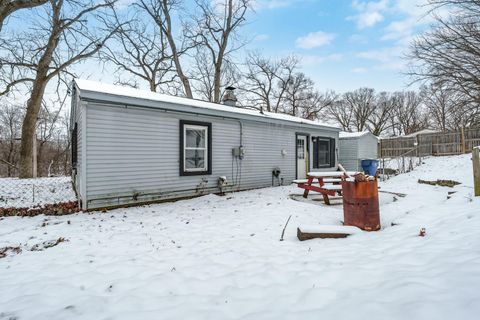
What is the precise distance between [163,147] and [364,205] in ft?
17.4

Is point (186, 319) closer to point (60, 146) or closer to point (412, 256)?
point (412, 256)

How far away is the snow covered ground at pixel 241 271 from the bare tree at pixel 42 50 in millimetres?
10719

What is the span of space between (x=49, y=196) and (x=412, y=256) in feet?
32.0

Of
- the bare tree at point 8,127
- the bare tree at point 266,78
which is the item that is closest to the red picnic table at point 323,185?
the bare tree at point 266,78

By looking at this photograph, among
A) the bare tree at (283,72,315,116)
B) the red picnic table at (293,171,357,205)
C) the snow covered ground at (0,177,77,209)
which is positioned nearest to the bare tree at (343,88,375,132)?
the bare tree at (283,72,315,116)

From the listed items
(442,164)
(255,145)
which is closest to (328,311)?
(255,145)

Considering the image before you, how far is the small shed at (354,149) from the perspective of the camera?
640 inches

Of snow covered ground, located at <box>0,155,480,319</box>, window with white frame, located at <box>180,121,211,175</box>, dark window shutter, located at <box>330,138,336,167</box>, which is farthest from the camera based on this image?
dark window shutter, located at <box>330,138,336,167</box>

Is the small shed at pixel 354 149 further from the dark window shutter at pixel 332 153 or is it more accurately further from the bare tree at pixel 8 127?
the bare tree at pixel 8 127

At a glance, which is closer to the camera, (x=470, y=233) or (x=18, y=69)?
(x=470, y=233)

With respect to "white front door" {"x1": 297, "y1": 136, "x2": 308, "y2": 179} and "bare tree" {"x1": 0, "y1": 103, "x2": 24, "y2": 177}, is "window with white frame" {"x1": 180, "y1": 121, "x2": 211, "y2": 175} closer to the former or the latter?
"white front door" {"x1": 297, "y1": 136, "x2": 308, "y2": 179}

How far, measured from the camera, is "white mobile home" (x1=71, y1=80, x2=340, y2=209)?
6.01 metres

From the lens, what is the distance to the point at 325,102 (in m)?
35.9

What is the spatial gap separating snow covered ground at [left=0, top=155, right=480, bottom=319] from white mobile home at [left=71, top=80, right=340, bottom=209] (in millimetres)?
1768
